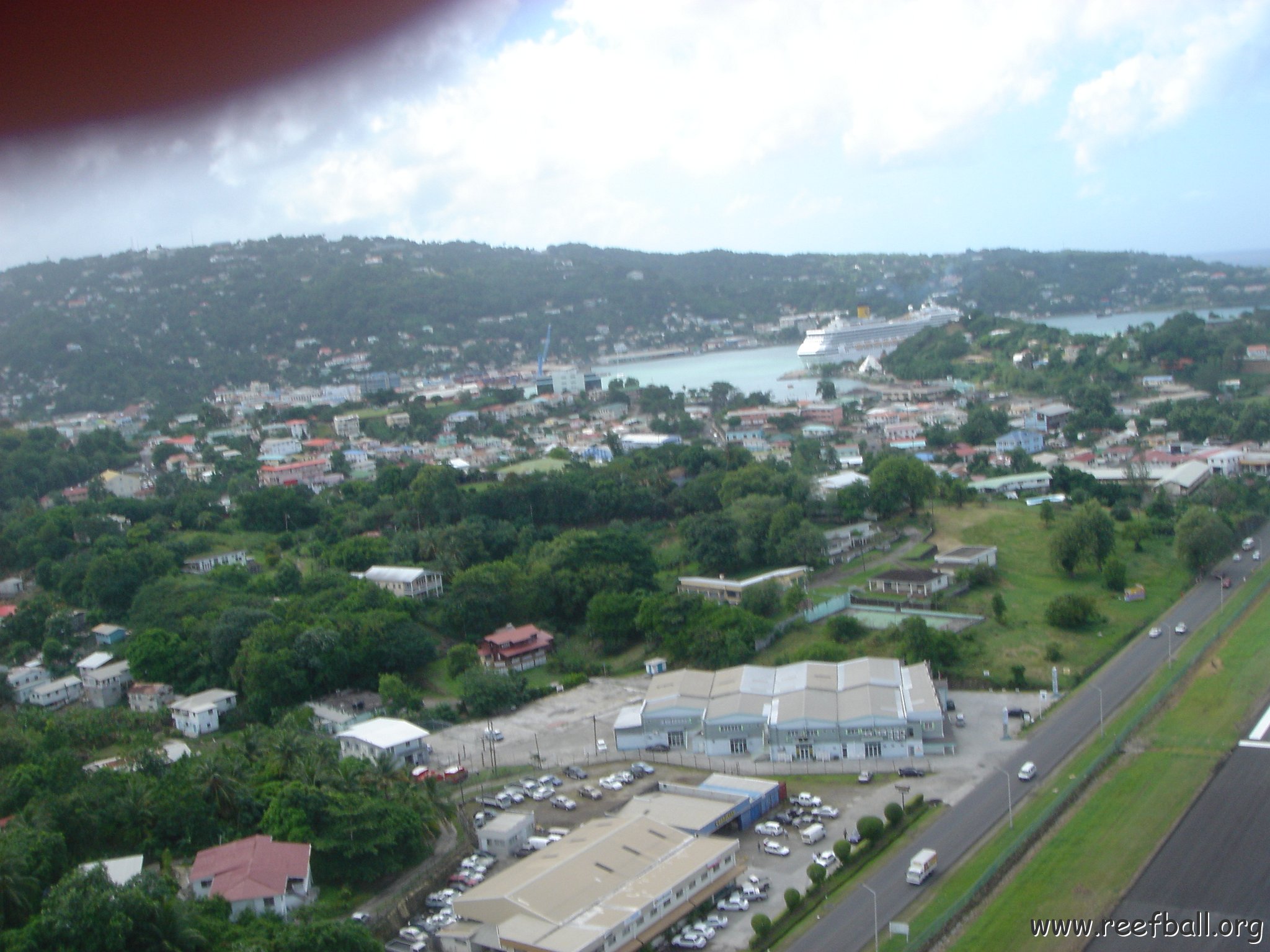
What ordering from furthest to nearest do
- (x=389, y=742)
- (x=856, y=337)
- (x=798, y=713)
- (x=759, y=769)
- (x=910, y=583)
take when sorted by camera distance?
(x=856, y=337) < (x=910, y=583) < (x=389, y=742) < (x=798, y=713) < (x=759, y=769)

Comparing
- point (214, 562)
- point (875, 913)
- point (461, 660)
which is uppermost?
point (875, 913)

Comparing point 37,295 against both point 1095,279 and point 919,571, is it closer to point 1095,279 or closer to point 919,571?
point 919,571

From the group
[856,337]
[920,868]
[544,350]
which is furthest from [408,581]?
[544,350]

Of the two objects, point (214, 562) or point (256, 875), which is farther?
point (214, 562)

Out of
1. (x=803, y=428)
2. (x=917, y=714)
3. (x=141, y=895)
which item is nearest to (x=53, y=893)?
(x=141, y=895)

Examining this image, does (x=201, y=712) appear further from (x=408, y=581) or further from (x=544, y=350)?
(x=544, y=350)

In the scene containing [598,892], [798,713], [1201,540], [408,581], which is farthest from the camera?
[408,581]

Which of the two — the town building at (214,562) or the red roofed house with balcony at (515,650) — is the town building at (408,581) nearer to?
the red roofed house with balcony at (515,650)

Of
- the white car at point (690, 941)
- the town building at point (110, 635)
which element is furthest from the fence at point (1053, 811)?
the town building at point (110, 635)
